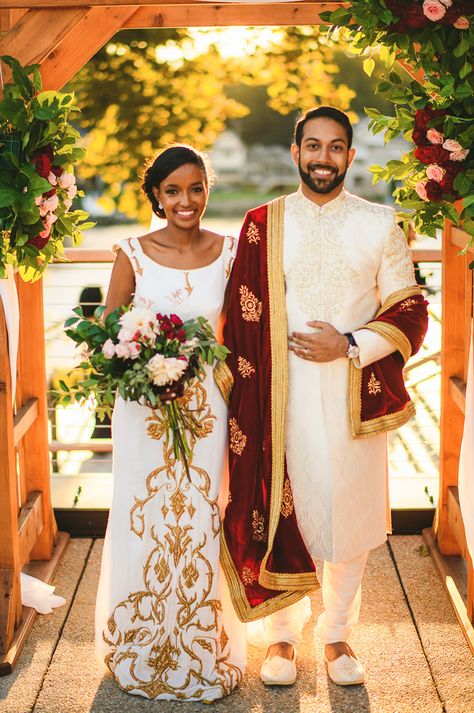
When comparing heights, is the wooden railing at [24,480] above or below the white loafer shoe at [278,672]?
above

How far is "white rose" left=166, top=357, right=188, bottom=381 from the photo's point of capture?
3.04 m

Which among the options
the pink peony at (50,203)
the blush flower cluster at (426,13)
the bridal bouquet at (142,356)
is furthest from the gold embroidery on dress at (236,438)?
the blush flower cluster at (426,13)

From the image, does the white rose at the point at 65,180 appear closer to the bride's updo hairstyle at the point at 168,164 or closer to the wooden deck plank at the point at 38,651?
the bride's updo hairstyle at the point at 168,164

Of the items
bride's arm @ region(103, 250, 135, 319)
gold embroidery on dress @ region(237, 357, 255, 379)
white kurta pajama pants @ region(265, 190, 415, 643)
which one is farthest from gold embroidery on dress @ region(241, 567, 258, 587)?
bride's arm @ region(103, 250, 135, 319)

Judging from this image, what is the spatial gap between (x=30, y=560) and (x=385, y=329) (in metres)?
2.14

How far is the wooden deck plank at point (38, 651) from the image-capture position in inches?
135

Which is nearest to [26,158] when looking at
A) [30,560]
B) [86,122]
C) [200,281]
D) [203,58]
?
[200,281]

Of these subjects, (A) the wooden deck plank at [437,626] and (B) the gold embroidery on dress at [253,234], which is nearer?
(B) the gold embroidery on dress at [253,234]

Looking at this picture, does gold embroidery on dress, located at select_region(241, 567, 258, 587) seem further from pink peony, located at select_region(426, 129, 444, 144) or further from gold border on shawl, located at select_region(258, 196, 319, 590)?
pink peony, located at select_region(426, 129, 444, 144)

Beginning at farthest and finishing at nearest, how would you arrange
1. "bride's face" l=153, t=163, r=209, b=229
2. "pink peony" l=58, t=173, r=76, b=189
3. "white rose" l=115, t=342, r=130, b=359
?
"pink peony" l=58, t=173, r=76, b=189 → "bride's face" l=153, t=163, r=209, b=229 → "white rose" l=115, t=342, r=130, b=359

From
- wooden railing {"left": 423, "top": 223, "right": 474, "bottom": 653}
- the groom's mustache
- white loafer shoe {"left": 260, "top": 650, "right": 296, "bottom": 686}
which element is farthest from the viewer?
wooden railing {"left": 423, "top": 223, "right": 474, "bottom": 653}

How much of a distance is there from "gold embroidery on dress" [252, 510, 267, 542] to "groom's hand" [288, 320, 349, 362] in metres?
0.59

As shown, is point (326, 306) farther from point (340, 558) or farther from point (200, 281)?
point (340, 558)

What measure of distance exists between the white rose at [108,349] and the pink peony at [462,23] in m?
1.40
